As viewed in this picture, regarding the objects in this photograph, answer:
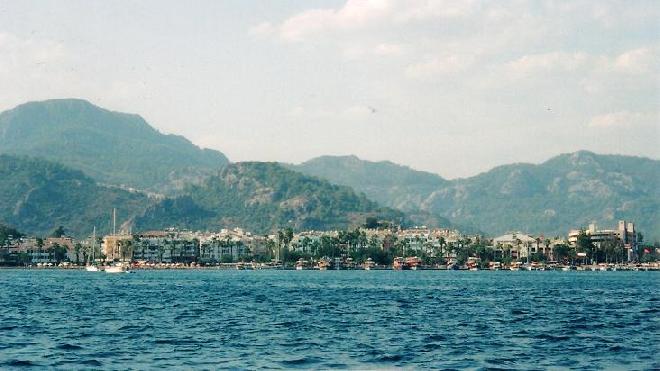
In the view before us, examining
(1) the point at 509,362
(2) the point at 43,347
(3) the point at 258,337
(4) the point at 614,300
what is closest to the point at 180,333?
(3) the point at 258,337

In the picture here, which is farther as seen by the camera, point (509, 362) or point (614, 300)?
point (614, 300)

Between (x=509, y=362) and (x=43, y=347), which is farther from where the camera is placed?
(x=43, y=347)

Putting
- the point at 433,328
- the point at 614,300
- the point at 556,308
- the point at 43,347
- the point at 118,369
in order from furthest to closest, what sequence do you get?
the point at 614,300 < the point at 556,308 < the point at 433,328 < the point at 43,347 < the point at 118,369

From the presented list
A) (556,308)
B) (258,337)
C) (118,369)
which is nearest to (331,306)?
(556,308)

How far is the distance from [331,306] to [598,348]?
4041 centimetres

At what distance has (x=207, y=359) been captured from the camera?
49156 mm

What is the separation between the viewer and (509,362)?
48.1m

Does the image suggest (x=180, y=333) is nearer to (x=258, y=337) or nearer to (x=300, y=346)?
(x=258, y=337)

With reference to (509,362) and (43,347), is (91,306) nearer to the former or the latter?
(43,347)

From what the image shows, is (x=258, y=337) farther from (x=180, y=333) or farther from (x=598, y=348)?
(x=598, y=348)

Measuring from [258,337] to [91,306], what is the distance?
35.7 meters

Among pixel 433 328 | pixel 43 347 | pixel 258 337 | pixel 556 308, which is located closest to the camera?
pixel 43 347

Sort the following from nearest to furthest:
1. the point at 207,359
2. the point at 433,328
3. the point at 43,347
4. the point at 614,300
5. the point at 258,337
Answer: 1. the point at 207,359
2. the point at 43,347
3. the point at 258,337
4. the point at 433,328
5. the point at 614,300

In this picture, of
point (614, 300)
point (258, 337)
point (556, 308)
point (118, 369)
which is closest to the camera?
point (118, 369)
